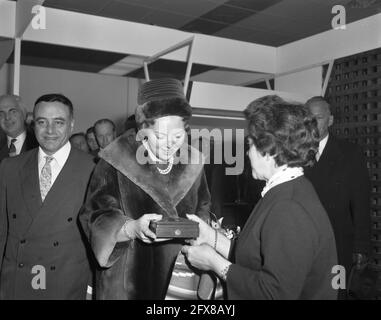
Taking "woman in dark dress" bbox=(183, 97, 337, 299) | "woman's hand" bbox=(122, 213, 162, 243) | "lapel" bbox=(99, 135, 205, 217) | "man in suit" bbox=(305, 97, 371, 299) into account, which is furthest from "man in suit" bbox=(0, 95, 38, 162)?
"man in suit" bbox=(305, 97, 371, 299)

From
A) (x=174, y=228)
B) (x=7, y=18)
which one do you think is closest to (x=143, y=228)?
(x=174, y=228)

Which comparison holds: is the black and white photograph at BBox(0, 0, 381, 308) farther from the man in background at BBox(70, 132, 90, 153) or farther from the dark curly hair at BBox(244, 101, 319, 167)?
the man in background at BBox(70, 132, 90, 153)

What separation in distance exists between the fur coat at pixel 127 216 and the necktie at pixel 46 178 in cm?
28

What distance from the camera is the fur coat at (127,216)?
163 cm

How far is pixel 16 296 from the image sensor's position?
1.80 m

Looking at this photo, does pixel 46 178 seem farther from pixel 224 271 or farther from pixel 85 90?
pixel 85 90

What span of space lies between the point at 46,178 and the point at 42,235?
27 centimetres

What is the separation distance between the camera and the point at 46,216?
1.81 metres

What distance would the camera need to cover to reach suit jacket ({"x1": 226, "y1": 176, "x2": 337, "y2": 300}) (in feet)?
3.92

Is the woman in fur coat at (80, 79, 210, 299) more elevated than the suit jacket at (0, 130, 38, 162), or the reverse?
the suit jacket at (0, 130, 38, 162)

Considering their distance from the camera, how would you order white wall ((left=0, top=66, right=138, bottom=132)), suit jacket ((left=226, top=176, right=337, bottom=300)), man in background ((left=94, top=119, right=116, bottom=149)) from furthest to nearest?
white wall ((left=0, top=66, right=138, bottom=132))
man in background ((left=94, top=119, right=116, bottom=149))
suit jacket ((left=226, top=176, right=337, bottom=300))

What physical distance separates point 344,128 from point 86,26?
232 centimetres

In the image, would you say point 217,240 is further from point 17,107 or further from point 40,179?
point 17,107

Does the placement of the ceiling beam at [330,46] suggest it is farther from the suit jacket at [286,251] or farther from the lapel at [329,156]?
the suit jacket at [286,251]
